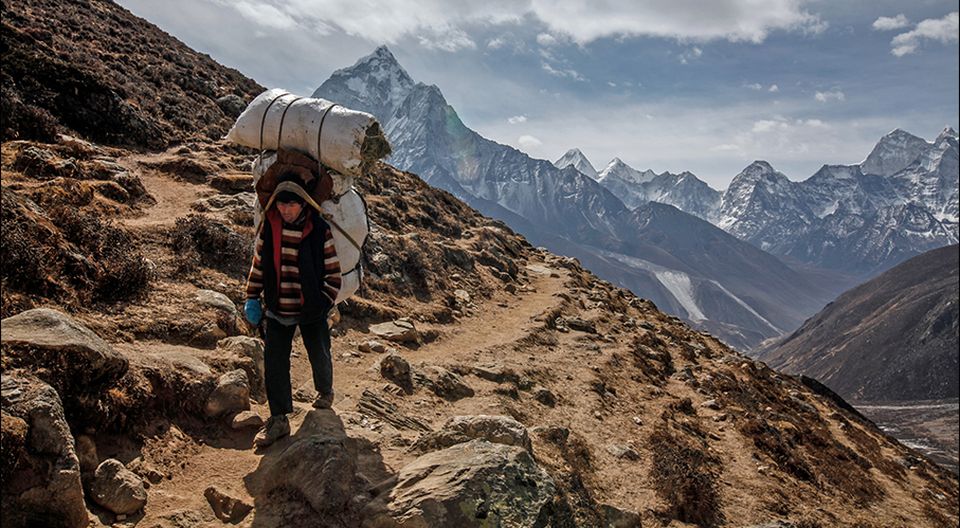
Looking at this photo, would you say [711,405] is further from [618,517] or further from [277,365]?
[277,365]

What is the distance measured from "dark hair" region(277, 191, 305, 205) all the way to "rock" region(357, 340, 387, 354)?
5.59m

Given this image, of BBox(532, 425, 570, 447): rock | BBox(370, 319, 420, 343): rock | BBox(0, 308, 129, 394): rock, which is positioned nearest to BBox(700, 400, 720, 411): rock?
BBox(532, 425, 570, 447): rock

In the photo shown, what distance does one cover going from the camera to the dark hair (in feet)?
20.2

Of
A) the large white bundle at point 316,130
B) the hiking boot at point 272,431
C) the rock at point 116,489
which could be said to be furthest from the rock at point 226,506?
the large white bundle at point 316,130

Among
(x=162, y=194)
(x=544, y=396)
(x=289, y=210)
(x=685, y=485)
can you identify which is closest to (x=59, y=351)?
(x=289, y=210)

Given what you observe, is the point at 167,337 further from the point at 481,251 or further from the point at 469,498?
the point at 481,251

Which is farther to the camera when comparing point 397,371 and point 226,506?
point 397,371

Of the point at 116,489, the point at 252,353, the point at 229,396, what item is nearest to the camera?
the point at 116,489

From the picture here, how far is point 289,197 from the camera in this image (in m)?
6.17

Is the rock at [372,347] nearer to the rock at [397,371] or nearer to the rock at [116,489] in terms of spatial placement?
the rock at [397,371]

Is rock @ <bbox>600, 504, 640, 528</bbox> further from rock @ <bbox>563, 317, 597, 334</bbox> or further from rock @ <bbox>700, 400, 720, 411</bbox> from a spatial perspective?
rock @ <bbox>563, 317, 597, 334</bbox>

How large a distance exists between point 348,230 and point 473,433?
291 centimetres

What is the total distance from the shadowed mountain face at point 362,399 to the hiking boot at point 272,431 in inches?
3.5

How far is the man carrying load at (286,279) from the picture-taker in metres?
6.18
